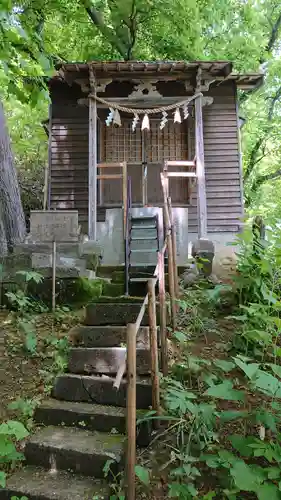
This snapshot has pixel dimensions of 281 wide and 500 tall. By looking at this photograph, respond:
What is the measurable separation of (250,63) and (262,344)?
1157 centimetres

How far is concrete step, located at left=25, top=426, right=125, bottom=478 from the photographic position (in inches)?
128

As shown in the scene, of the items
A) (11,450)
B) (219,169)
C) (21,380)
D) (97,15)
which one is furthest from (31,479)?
(97,15)

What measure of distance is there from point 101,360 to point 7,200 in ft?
11.4

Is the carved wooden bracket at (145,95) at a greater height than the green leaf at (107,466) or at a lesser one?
greater

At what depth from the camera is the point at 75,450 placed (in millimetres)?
3330

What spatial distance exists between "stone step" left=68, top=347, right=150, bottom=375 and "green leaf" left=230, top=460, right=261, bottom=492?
1.54 m

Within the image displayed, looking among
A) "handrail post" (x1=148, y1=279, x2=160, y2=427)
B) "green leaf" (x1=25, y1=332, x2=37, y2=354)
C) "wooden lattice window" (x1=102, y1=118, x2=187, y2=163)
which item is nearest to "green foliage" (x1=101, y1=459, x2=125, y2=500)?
"handrail post" (x1=148, y1=279, x2=160, y2=427)

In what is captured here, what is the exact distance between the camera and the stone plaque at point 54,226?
6720mm

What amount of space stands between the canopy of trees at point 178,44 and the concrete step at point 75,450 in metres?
6.91

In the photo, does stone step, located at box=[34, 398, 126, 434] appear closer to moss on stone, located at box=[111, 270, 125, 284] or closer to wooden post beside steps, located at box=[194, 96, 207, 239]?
moss on stone, located at box=[111, 270, 125, 284]

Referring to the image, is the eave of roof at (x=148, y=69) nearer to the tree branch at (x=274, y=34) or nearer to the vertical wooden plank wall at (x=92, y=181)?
the vertical wooden plank wall at (x=92, y=181)

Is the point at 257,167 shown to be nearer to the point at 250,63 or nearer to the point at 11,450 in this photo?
the point at 250,63

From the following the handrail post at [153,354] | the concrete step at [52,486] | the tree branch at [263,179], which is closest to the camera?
the concrete step at [52,486]

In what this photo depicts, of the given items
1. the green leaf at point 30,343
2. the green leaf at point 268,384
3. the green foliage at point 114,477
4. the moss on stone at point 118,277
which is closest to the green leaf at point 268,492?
the green leaf at point 268,384
